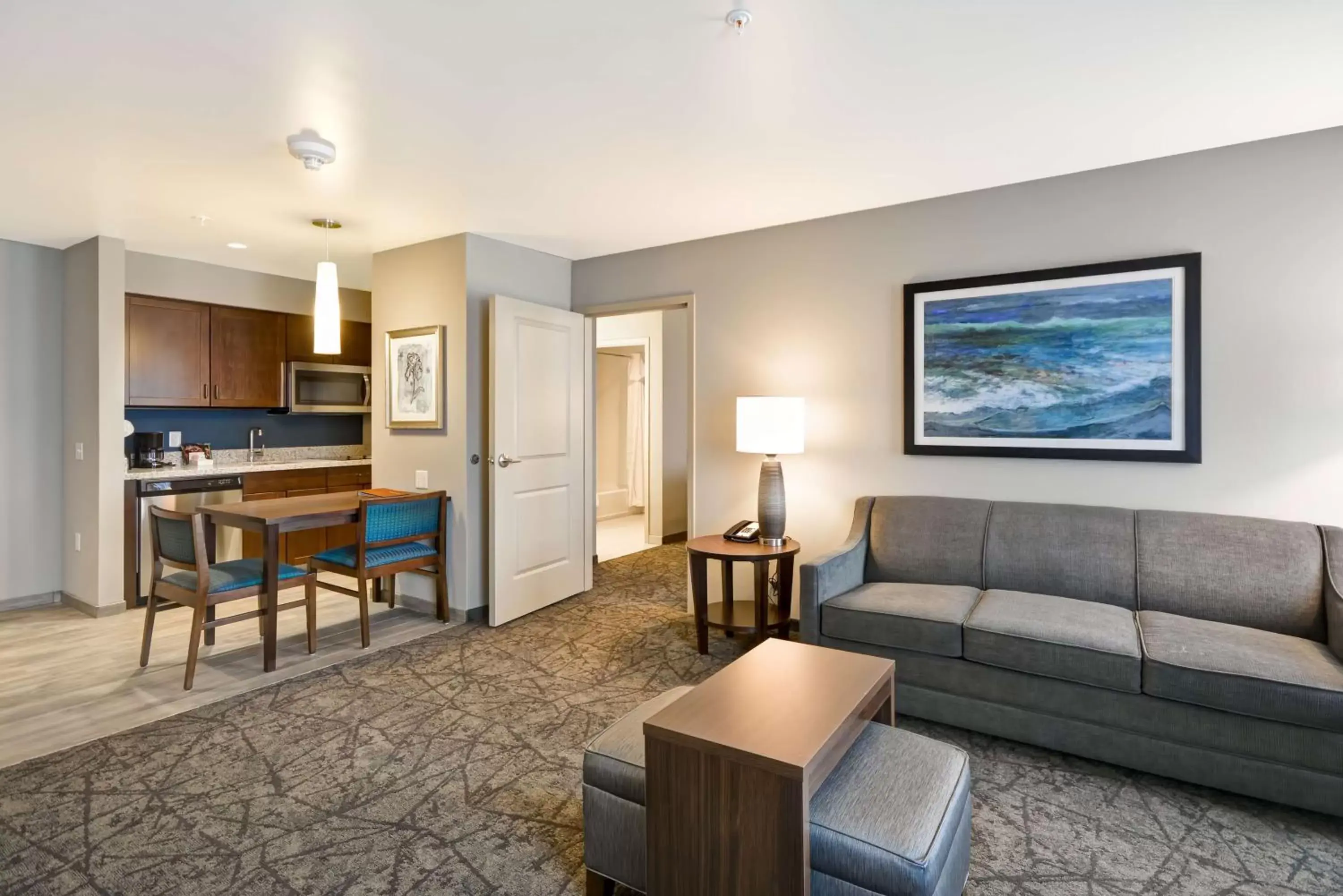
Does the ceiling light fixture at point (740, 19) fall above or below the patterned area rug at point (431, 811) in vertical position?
above

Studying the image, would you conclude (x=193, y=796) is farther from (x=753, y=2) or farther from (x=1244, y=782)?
(x=1244, y=782)

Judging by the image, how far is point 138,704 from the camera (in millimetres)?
2957

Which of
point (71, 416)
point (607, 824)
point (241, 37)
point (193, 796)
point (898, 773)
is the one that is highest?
point (241, 37)

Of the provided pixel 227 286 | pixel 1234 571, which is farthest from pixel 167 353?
pixel 1234 571

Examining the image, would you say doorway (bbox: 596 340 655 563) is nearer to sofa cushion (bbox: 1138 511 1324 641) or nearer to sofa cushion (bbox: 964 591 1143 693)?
sofa cushion (bbox: 964 591 1143 693)

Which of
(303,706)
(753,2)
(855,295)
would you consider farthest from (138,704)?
(855,295)

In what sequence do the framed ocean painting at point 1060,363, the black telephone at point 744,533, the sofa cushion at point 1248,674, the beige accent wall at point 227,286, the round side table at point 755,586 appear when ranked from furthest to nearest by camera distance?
1. the beige accent wall at point 227,286
2. the black telephone at point 744,533
3. the round side table at point 755,586
4. the framed ocean painting at point 1060,363
5. the sofa cushion at point 1248,674

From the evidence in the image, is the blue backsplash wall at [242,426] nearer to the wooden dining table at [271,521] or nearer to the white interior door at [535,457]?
the wooden dining table at [271,521]

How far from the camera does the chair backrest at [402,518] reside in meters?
3.68

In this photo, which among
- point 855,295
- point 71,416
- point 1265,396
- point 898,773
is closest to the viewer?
point 898,773

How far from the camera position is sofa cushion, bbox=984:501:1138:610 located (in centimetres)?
284

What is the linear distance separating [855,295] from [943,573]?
1547mm

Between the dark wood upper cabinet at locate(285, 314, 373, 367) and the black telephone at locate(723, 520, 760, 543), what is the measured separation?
331 centimetres

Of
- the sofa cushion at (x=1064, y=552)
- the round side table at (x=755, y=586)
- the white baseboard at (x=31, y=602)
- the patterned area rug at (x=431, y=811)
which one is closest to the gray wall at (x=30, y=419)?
the white baseboard at (x=31, y=602)
